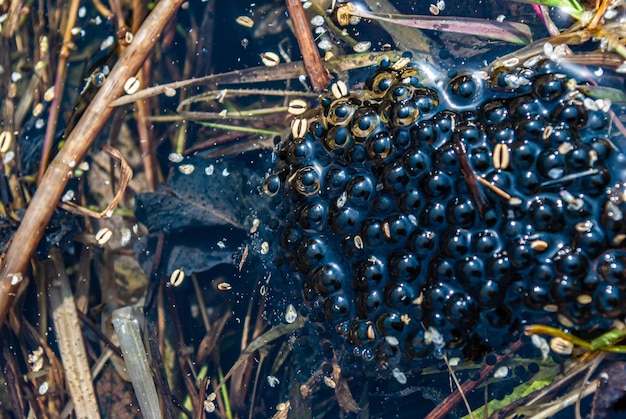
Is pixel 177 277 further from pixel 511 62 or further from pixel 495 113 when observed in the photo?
pixel 511 62

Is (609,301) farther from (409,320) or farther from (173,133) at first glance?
(173,133)

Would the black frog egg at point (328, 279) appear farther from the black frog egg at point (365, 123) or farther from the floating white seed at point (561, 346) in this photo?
the floating white seed at point (561, 346)

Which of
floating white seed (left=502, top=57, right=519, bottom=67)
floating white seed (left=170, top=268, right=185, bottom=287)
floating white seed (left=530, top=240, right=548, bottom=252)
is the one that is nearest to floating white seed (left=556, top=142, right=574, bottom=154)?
floating white seed (left=530, top=240, right=548, bottom=252)

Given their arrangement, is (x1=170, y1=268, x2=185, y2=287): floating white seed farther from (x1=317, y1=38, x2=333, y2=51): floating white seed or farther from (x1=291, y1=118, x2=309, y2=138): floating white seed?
(x1=317, y1=38, x2=333, y2=51): floating white seed

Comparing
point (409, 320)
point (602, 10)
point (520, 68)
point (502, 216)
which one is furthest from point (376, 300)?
point (602, 10)

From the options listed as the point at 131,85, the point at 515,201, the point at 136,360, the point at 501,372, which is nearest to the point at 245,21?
the point at 131,85

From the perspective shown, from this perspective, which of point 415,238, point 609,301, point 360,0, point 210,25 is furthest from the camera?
point 210,25

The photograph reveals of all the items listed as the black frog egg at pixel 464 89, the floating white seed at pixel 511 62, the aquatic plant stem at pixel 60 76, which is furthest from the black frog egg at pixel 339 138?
the aquatic plant stem at pixel 60 76
